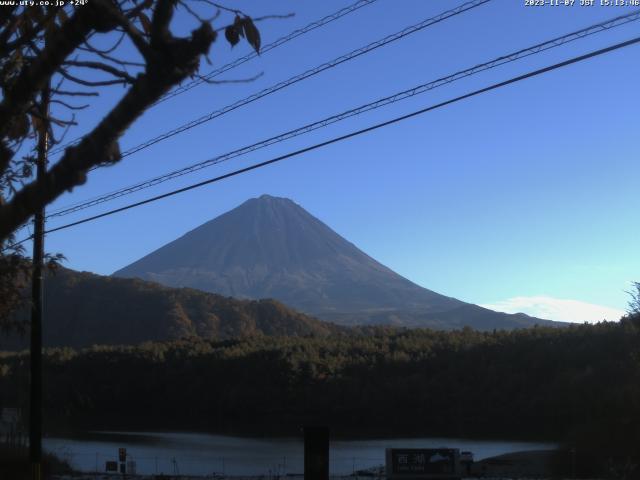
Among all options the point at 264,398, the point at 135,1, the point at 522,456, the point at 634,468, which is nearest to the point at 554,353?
the point at 264,398

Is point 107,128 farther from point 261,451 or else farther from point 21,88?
point 261,451

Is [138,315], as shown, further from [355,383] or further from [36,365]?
[36,365]

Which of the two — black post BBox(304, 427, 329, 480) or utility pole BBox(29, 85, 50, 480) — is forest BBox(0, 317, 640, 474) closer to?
utility pole BBox(29, 85, 50, 480)

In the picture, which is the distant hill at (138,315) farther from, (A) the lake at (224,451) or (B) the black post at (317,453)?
(B) the black post at (317,453)

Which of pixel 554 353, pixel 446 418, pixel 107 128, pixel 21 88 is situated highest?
pixel 21 88

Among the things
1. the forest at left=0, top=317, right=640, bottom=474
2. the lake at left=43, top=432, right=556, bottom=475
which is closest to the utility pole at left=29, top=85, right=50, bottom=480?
the lake at left=43, top=432, right=556, bottom=475

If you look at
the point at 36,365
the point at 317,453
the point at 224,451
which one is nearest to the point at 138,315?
the point at 224,451
